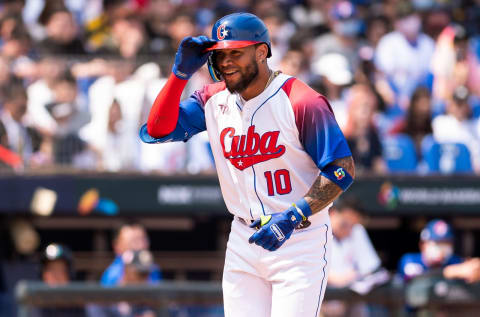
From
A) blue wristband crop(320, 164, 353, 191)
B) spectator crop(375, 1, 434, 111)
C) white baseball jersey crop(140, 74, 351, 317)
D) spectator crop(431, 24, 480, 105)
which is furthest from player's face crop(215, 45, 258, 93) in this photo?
spectator crop(431, 24, 480, 105)

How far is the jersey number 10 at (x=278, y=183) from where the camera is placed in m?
4.26

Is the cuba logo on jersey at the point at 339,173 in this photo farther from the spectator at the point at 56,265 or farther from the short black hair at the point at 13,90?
the short black hair at the point at 13,90

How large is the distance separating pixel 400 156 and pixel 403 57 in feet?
6.39

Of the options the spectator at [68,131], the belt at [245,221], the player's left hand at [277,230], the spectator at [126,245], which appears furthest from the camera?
the spectator at [68,131]

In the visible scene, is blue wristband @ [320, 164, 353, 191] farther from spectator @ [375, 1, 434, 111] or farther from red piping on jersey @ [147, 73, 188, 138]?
spectator @ [375, 1, 434, 111]

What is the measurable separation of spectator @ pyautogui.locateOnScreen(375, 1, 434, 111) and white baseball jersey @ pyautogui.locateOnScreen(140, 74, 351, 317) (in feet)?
18.9

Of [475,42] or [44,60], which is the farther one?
[475,42]

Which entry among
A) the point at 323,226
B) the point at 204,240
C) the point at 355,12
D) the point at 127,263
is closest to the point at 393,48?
the point at 355,12

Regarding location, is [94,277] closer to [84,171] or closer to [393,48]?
[84,171]

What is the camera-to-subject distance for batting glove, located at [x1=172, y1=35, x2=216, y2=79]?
4133 mm

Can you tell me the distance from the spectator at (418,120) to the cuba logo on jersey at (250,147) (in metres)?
5.10

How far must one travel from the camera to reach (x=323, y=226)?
432cm

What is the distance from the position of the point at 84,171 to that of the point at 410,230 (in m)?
3.28

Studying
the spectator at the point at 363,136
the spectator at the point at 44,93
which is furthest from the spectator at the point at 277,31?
the spectator at the point at 44,93
